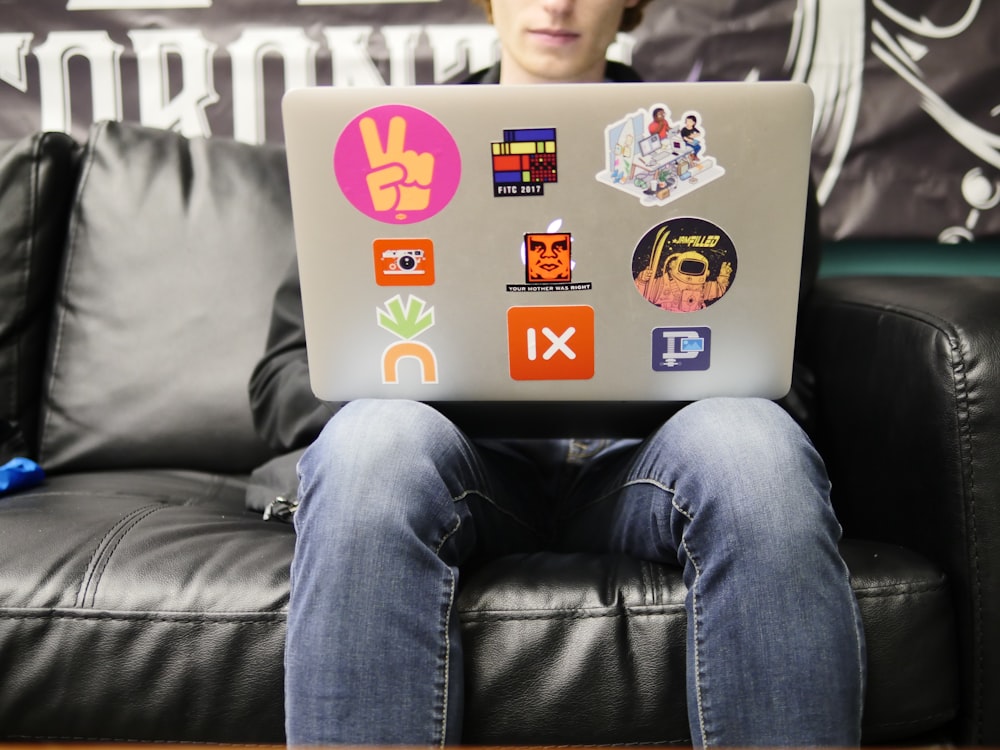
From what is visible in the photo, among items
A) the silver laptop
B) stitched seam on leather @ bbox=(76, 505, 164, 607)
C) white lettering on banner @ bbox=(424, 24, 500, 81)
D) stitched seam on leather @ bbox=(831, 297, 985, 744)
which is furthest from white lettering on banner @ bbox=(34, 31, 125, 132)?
stitched seam on leather @ bbox=(831, 297, 985, 744)

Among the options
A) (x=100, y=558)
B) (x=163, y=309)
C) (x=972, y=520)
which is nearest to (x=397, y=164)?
(x=100, y=558)

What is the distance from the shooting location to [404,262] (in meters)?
0.61

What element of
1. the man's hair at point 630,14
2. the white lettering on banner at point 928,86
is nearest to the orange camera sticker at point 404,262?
the man's hair at point 630,14

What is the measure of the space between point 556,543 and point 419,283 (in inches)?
14.5

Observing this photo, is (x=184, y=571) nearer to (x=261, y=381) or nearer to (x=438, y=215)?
(x=261, y=381)

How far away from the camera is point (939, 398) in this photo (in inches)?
29.6

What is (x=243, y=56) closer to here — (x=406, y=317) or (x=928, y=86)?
(x=406, y=317)

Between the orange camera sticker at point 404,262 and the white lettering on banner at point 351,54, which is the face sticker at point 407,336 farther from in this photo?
the white lettering on banner at point 351,54

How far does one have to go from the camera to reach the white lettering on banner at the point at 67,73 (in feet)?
4.61

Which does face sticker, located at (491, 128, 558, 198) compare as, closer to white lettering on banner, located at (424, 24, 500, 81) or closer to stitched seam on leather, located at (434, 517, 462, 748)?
stitched seam on leather, located at (434, 517, 462, 748)

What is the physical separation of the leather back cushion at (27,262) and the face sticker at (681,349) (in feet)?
3.02

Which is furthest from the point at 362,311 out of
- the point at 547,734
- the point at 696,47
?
the point at 696,47

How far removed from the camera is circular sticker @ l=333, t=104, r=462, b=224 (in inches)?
23.1

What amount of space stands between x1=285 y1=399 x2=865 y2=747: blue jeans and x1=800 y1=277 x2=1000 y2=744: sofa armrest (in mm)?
176
